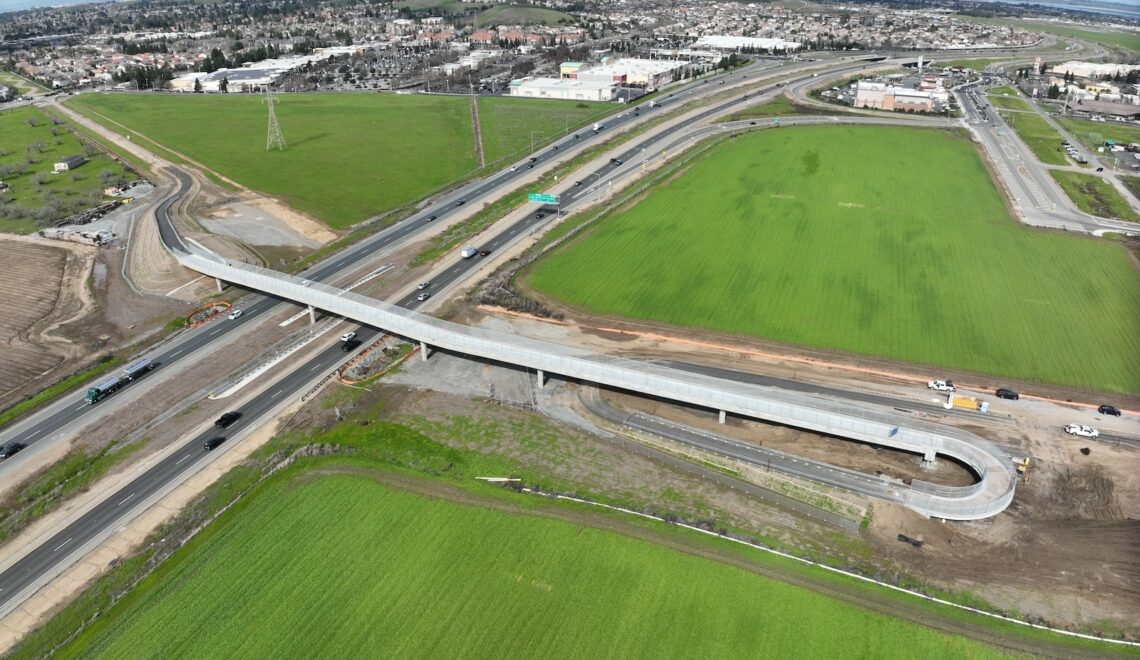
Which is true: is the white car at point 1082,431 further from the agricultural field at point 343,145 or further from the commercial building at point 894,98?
the commercial building at point 894,98

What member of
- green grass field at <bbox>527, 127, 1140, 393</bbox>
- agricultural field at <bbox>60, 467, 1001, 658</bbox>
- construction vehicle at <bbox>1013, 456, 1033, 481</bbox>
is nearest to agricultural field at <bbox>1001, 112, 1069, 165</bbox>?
green grass field at <bbox>527, 127, 1140, 393</bbox>

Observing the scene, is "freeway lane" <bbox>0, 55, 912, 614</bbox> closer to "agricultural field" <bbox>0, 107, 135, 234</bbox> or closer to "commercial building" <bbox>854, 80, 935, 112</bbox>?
"agricultural field" <bbox>0, 107, 135, 234</bbox>

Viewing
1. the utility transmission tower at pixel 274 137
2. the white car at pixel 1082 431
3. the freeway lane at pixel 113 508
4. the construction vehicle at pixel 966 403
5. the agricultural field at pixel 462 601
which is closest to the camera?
the agricultural field at pixel 462 601

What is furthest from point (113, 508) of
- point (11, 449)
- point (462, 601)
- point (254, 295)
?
point (254, 295)

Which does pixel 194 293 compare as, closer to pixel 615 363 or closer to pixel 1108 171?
pixel 615 363

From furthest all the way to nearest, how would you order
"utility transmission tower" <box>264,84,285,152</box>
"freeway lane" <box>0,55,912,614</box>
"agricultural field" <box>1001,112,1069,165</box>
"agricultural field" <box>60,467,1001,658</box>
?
1. "utility transmission tower" <box>264,84,285,152</box>
2. "agricultural field" <box>1001,112,1069,165</box>
3. "freeway lane" <box>0,55,912,614</box>
4. "agricultural field" <box>60,467,1001,658</box>

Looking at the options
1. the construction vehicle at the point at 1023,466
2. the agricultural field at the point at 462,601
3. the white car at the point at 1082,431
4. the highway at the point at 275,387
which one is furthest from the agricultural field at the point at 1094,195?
the agricultural field at the point at 462,601
